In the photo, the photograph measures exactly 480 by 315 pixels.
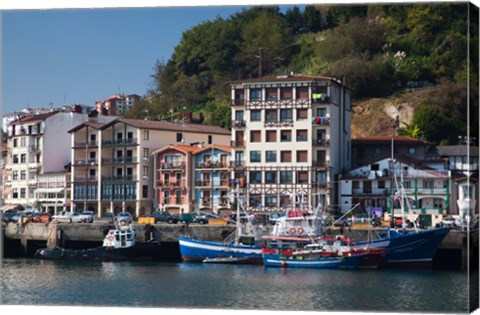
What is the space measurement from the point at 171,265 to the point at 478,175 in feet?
45.2

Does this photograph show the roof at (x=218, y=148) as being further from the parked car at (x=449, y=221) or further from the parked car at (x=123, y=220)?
the parked car at (x=449, y=221)

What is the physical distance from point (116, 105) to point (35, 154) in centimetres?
666

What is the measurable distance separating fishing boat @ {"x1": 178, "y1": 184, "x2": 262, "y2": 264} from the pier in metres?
0.84

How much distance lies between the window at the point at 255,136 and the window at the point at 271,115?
0.72m

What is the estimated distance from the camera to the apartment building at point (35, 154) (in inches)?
Answer: 2028

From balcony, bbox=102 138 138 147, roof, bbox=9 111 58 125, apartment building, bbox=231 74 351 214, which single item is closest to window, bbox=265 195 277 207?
apartment building, bbox=231 74 351 214

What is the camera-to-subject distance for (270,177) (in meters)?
43.2

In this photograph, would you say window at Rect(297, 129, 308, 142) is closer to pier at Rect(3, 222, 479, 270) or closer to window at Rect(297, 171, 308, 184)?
window at Rect(297, 171, 308, 184)

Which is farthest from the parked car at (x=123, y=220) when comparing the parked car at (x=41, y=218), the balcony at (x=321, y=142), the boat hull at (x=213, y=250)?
the balcony at (x=321, y=142)

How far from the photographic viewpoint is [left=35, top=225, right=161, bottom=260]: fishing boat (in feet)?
125

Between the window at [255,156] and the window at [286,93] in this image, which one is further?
the window at [255,156]

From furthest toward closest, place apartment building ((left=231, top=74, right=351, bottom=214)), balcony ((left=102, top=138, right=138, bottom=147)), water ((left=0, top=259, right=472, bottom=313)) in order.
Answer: balcony ((left=102, top=138, right=138, bottom=147)) < apartment building ((left=231, top=74, right=351, bottom=214)) < water ((left=0, top=259, right=472, bottom=313))

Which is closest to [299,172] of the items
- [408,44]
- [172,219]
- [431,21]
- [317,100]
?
[317,100]

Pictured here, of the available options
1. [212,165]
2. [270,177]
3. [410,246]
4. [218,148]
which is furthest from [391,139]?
[410,246]
